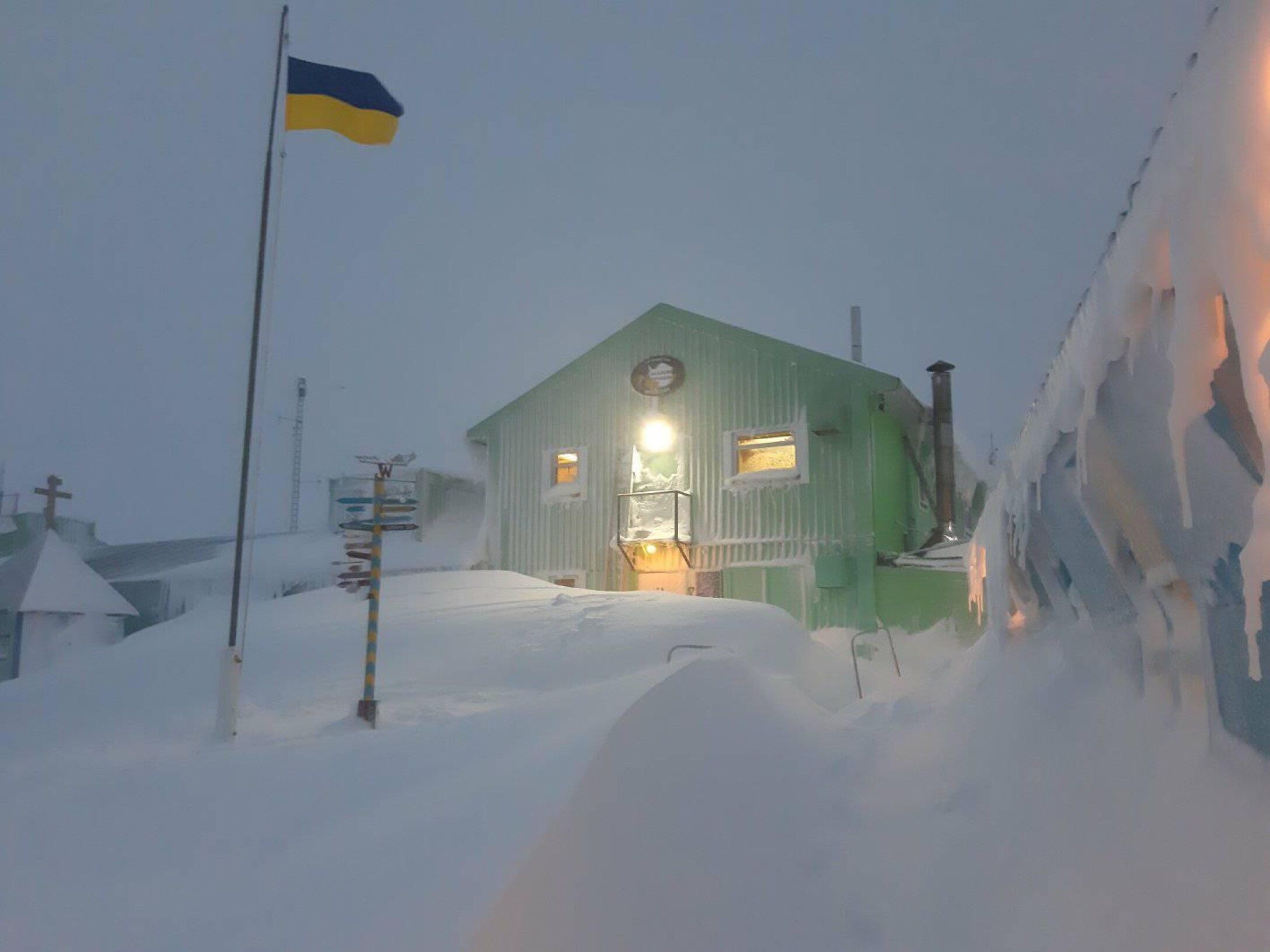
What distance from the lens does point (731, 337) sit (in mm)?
19266

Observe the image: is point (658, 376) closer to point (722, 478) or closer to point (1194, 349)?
point (722, 478)

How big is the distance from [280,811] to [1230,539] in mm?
4721

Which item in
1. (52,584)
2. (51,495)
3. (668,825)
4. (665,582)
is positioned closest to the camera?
(668,825)

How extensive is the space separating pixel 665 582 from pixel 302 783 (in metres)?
13.8

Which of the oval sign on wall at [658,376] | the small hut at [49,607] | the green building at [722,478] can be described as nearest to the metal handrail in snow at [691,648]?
the green building at [722,478]

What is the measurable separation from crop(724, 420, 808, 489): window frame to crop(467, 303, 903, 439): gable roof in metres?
1.38

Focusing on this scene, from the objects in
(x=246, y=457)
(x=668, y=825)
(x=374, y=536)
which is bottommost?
(x=668, y=825)

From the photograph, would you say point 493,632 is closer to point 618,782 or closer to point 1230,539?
point 618,782

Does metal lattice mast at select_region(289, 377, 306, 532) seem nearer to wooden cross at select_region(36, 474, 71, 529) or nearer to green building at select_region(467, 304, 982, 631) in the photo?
wooden cross at select_region(36, 474, 71, 529)

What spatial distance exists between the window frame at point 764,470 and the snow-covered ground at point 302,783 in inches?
269

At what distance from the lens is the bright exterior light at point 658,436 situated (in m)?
19.5

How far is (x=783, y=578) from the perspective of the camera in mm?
17984

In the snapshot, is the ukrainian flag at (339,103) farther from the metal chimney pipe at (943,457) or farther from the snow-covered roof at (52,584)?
the snow-covered roof at (52,584)

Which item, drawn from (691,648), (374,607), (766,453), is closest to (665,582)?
(766,453)
